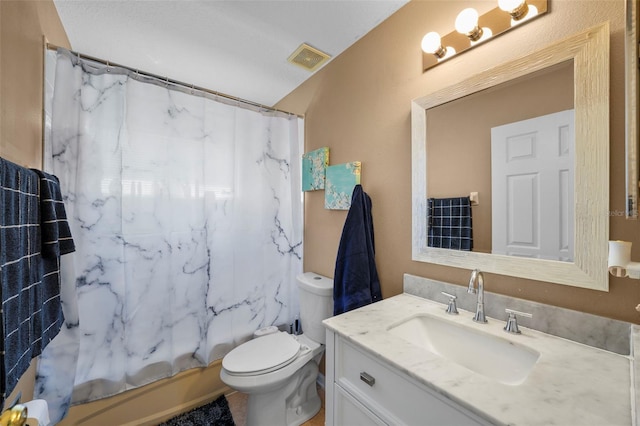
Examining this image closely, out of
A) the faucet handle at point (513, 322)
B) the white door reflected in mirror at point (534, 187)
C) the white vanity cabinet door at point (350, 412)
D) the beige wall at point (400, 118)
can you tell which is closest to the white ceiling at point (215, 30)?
the beige wall at point (400, 118)

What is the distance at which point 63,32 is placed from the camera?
Answer: 4.87 ft

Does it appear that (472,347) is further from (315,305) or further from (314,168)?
(314,168)

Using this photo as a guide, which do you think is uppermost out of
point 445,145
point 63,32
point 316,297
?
point 63,32

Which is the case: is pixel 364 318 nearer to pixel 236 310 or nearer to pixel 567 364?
pixel 567 364

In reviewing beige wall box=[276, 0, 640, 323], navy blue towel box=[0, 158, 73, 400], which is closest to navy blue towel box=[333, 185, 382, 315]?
beige wall box=[276, 0, 640, 323]

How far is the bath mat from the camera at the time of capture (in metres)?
1.60

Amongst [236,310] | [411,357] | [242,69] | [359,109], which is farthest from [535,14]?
[236,310]

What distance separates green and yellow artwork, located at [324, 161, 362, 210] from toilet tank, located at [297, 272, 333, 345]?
0.53 meters

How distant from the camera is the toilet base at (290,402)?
1.44 meters

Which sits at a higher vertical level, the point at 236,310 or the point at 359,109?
the point at 359,109

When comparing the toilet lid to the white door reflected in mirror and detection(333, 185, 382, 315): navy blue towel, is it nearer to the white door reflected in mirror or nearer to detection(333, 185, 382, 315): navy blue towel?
detection(333, 185, 382, 315): navy blue towel

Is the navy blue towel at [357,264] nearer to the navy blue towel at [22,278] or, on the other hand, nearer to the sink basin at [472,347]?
the sink basin at [472,347]

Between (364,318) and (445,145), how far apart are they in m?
0.89

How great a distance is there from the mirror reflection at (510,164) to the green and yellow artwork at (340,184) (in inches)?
18.9
